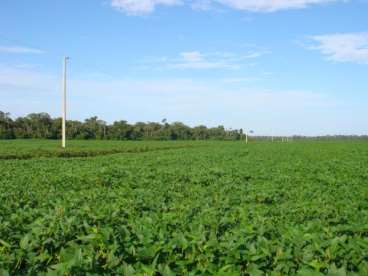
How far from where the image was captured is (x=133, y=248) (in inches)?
133

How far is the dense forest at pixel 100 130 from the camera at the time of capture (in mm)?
85188

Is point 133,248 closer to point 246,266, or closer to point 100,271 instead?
point 100,271

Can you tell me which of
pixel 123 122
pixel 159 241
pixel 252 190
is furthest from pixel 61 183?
pixel 123 122

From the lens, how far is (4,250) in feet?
12.1

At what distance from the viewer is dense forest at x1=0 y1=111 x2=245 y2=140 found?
8519cm

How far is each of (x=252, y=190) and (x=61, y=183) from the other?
4533 millimetres

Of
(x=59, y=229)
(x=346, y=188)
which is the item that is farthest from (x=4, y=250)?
(x=346, y=188)

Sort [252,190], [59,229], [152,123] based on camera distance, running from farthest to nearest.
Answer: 1. [152,123]
2. [252,190]
3. [59,229]

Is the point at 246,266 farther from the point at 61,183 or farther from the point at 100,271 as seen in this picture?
the point at 61,183

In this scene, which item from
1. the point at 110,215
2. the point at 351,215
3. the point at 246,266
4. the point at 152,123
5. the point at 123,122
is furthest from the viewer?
the point at 152,123

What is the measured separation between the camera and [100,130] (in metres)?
97.8

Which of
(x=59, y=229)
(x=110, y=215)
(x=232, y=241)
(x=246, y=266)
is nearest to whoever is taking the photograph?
(x=246, y=266)

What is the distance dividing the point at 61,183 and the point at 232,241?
861cm

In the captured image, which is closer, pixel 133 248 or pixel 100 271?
pixel 100 271
